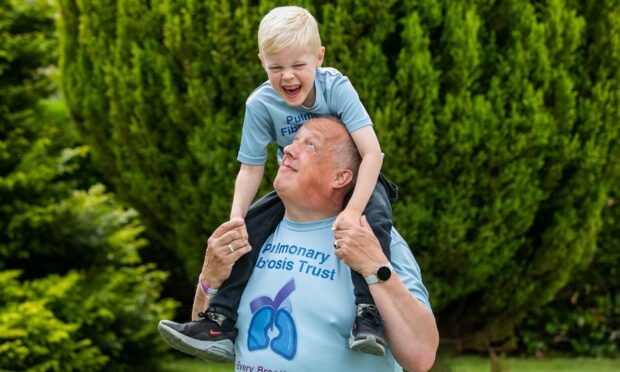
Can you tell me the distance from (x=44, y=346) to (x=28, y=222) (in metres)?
1.08

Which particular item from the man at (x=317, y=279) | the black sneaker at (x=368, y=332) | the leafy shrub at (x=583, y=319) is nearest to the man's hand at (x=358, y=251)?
the man at (x=317, y=279)

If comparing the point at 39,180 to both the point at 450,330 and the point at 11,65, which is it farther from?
the point at 450,330

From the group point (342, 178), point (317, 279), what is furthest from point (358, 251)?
point (342, 178)

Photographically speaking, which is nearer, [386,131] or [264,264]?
[264,264]

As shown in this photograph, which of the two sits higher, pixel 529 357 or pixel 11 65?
pixel 11 65

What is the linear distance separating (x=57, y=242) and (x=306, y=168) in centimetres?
480

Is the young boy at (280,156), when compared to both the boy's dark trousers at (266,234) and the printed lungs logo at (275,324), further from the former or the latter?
the printed lungs logo at (275,324)

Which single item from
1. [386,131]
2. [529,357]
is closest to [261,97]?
[386,131]

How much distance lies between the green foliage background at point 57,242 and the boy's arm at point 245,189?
11.8 ft

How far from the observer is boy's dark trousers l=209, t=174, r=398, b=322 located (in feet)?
12.3

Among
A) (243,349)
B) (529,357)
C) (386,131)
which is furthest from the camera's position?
(529,357)

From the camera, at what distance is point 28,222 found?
7988 mm

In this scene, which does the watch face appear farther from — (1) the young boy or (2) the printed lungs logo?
(2) the printed lungs logo

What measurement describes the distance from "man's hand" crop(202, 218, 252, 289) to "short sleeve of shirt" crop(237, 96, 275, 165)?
330mm
